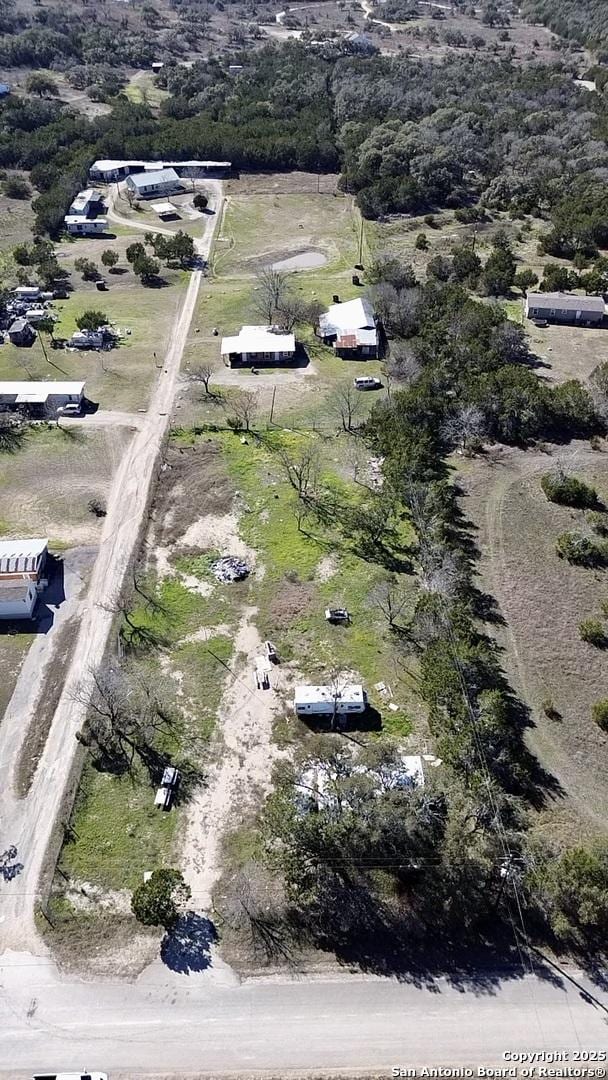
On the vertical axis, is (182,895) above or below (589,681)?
below

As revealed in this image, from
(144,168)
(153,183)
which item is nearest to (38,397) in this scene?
(153,183)

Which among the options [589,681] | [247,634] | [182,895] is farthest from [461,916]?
[247,634]

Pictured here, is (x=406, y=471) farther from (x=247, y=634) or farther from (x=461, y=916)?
(x=461, y=916)

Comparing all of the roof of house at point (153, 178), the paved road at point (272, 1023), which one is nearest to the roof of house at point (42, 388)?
the paved road at point (272, 1023)

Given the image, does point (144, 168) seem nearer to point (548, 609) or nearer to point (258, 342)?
point (258, 342)

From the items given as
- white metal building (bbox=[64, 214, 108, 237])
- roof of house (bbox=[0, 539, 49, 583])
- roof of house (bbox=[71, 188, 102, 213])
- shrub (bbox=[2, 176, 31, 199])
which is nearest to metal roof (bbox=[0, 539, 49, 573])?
roof of house (bbox=[0, 539, 49, 583])

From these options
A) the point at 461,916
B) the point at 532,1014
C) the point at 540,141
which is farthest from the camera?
the point at 540,141
